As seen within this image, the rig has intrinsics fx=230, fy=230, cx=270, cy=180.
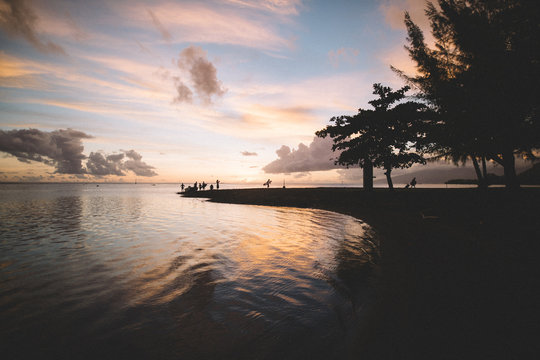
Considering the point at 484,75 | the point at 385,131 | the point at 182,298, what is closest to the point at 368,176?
the point at 385,131

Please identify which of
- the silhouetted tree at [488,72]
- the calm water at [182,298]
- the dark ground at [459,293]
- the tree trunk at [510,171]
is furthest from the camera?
the tree trunk at [510,171]

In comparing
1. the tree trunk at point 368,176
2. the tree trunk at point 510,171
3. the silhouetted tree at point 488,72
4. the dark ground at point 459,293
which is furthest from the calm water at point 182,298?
the tree trunk at point 368,176

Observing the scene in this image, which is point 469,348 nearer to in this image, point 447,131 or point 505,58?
point 505,58

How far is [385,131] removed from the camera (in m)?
26.4

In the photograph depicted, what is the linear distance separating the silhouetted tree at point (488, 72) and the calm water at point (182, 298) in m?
9.75

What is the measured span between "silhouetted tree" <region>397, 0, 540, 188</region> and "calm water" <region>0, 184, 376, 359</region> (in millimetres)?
9750

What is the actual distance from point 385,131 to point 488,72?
49.6 feet

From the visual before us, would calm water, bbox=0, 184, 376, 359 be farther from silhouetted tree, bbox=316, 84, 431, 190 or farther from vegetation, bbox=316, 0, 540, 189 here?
silhouetted tree, bbox=316, 84, 431, 190

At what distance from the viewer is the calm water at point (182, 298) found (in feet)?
13.1

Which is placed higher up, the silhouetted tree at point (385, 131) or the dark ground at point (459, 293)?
the silhouetted tree at point (385, 131)

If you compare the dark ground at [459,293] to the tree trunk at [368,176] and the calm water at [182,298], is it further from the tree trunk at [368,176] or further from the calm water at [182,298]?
the tree trunk at [368,176]

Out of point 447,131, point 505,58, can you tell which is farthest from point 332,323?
point 447,131

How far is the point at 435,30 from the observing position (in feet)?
49.7

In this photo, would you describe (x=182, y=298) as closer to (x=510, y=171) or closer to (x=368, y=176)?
(x=510, y=171)
